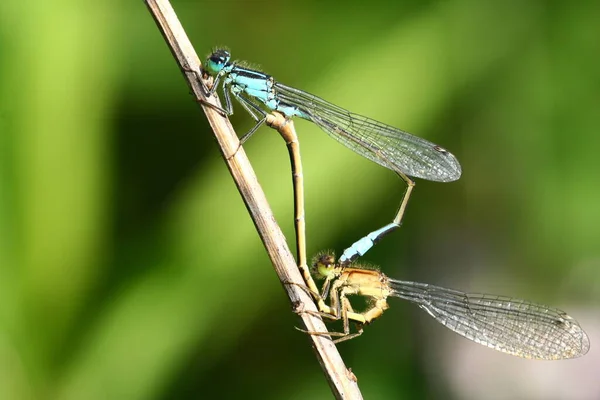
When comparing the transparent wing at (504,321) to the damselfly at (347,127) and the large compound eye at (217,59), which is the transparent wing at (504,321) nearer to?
the damselfly at (347,127)

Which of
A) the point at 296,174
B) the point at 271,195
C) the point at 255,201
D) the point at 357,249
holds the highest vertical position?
the point at 271,195

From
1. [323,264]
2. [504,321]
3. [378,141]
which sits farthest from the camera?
[378,141]

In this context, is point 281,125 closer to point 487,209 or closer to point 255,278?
point 255,278

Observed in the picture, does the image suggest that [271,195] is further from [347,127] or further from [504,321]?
[504,321]

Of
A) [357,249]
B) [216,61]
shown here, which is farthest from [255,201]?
[357,249]

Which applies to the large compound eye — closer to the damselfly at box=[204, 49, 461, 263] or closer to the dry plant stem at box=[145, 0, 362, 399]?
the damselfly at box=[204, 49, 461, 263]

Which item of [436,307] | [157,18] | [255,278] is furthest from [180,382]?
[157,18]

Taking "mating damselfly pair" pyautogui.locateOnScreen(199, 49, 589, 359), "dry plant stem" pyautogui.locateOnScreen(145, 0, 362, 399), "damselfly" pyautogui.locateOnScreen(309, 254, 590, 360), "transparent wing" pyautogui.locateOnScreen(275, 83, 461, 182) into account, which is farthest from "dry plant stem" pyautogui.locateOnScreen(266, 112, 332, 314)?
"dry plant stem" pyautogui.locateOnScreen(145, 0, 362, 399)
